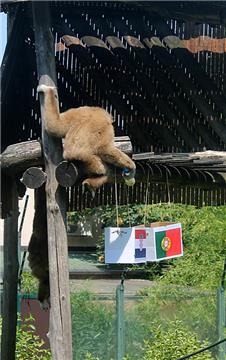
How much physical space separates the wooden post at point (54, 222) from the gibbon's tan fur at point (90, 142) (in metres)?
0.15

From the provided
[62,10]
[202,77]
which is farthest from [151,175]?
[62,10]

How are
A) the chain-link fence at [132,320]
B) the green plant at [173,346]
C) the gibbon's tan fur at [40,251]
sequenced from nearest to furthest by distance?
1. the gibbon's tan fur at [40,251]
2. the green plant at [173,346]
3. the chain-link fence at [132,320]

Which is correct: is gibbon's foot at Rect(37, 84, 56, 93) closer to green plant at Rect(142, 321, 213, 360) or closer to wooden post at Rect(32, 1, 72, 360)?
wooden post at Rect(32, 1, 72, 360)

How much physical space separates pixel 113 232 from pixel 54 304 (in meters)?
0.60

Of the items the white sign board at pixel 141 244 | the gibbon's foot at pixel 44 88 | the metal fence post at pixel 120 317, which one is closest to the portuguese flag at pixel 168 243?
the white sign board at pixel 141 244

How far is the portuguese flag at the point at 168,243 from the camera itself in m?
4.89

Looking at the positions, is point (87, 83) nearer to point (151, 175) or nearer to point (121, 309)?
point (151, 175)

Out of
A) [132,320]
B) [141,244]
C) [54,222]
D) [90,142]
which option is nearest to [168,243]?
[141,244]

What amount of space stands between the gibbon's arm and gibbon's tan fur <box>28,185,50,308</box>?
109 cm

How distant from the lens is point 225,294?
9.93m

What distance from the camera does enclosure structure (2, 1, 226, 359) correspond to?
4.91m

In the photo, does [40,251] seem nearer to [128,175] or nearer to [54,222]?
[54,222]

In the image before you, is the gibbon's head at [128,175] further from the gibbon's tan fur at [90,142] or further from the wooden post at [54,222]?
the wooden post at [54,222]

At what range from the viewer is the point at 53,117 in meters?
4.50
